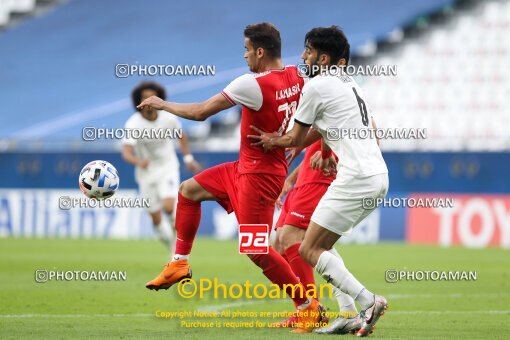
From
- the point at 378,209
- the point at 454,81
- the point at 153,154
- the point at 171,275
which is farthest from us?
the point at 454,81

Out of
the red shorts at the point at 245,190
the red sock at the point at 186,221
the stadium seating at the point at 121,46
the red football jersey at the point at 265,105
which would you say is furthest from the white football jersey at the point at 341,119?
the stadium seating at the point at 121,46

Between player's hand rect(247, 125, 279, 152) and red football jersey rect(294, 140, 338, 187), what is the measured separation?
0.74m

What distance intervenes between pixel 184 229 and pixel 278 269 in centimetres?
99

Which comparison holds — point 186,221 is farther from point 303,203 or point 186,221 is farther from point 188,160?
point 188,160

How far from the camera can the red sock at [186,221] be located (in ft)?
27.8

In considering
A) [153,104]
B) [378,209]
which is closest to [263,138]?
[153,104]

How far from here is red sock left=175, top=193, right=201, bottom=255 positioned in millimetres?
8469

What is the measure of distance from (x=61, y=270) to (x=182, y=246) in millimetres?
5557

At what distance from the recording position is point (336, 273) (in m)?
7.50

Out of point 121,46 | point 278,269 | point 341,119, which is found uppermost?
point 121,46

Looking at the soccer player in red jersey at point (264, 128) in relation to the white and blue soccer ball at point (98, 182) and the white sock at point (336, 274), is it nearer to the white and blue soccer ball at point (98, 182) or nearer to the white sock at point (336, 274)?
the white sock at point (336, 274)

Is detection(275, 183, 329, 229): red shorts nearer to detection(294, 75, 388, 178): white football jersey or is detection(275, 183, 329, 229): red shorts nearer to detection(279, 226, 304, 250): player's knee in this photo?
detection(279, 226, 304, 250): player's knee

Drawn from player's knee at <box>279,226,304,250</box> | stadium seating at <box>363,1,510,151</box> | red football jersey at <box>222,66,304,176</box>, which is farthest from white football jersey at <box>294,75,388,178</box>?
stadium seating at <box>363,1,510,151</box>

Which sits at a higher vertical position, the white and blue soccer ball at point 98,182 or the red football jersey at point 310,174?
the red football jersey at point 310,174
